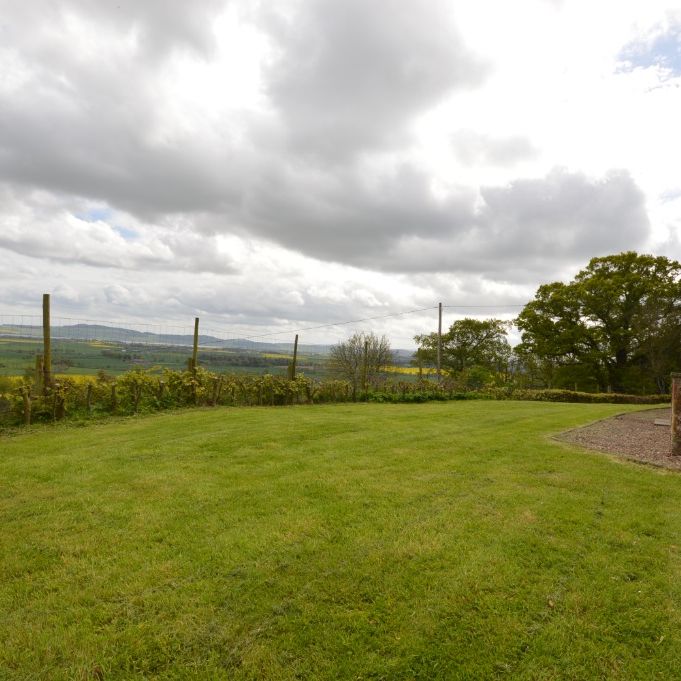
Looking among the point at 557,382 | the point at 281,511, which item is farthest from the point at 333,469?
the point at 557,382

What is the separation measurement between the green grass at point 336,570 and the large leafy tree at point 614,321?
23765 millimetres

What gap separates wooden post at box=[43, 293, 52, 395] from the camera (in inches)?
373

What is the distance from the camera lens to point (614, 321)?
89.0 feet

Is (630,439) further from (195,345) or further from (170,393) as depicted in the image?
(195,345)

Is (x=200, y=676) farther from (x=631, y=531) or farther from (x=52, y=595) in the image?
(x=631, y=531)

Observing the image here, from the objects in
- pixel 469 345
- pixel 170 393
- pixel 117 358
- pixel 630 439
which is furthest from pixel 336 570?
pixel 469 345

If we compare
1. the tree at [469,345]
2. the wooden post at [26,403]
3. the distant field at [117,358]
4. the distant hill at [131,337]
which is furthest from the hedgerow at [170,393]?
the tree at [469,345]

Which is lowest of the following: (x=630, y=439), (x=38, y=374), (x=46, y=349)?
(x=630, y=439)

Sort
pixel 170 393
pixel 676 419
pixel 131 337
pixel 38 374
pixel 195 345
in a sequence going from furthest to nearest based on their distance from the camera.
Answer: pixel 131 337 → pixel 195 345 → pixel 170 393 → pixel 38 374 → pixel 676 419

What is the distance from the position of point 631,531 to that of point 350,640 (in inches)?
119

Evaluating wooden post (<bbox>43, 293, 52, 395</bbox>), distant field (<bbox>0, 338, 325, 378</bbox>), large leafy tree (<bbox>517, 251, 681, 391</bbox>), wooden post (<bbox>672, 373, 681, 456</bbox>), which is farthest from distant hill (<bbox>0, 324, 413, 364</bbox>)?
large leafy tree (<bbox>517, 251, 681, 391</bbox>)

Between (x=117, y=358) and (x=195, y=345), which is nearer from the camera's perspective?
(x=195, y=345)

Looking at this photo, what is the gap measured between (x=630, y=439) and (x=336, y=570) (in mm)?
7848

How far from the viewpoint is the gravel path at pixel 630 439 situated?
6.77 m
